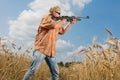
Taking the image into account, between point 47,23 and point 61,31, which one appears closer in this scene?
point 47,23

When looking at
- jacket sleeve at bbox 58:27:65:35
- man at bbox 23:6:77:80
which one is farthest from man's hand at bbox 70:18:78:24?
man at bbox 23:6:77:80

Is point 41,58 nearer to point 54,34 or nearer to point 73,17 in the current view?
point 54,34

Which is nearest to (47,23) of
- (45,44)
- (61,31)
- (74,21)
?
(45,44)

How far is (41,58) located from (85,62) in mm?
1059

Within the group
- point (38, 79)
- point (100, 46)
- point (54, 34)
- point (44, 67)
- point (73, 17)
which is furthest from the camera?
point (44, 67)

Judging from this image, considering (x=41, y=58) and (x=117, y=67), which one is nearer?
(x=117, y=67)

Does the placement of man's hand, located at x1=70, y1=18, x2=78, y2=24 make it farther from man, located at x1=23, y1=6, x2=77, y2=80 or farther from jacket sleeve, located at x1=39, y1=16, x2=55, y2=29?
jacket sleeve, located at x1=39, y1=16, x2=55, y2=29

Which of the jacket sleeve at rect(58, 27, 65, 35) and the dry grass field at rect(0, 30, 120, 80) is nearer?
the dry grass field at rect(0, 30, 120, 80)

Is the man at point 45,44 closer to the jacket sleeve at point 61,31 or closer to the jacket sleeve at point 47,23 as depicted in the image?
the jacket sleeve at point 47,23

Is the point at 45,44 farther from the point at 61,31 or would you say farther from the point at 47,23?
the point at 61,31

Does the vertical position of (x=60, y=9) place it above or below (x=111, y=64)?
above

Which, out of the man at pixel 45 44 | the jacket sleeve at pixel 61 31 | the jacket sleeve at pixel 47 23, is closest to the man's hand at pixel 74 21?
the jacket sleeve at pixel 61 31

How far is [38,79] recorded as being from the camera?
10.8 meters

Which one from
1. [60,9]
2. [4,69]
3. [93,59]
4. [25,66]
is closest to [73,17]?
[60,9]
